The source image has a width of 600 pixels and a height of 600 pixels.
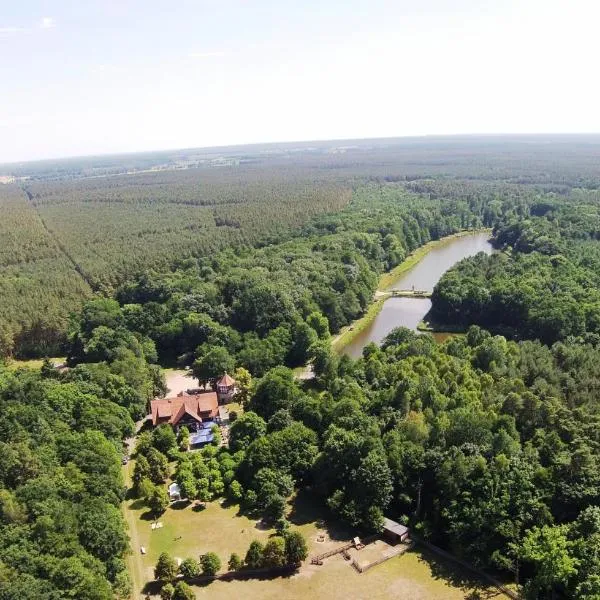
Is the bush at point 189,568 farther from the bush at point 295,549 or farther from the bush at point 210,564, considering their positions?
A: the bush at point 295,549

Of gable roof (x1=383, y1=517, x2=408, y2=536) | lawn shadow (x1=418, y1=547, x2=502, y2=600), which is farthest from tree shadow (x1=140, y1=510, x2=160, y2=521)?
lawn shadow (x1=418, y1=547, x2=502, y2=600)

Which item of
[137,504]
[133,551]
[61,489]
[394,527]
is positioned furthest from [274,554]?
[61,489]

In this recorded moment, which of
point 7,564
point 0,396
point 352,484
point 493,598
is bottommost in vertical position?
point 493,598

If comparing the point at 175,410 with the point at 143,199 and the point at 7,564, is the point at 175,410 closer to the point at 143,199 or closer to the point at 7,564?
the point at 7,564

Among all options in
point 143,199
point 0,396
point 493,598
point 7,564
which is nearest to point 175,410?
point 0,396

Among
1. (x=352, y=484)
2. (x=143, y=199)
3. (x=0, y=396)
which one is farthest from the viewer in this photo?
(x=143, y=199)

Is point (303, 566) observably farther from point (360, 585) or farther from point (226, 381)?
point (226, 381)

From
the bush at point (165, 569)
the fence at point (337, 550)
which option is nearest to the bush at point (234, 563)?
the bush at point (165, 569)
